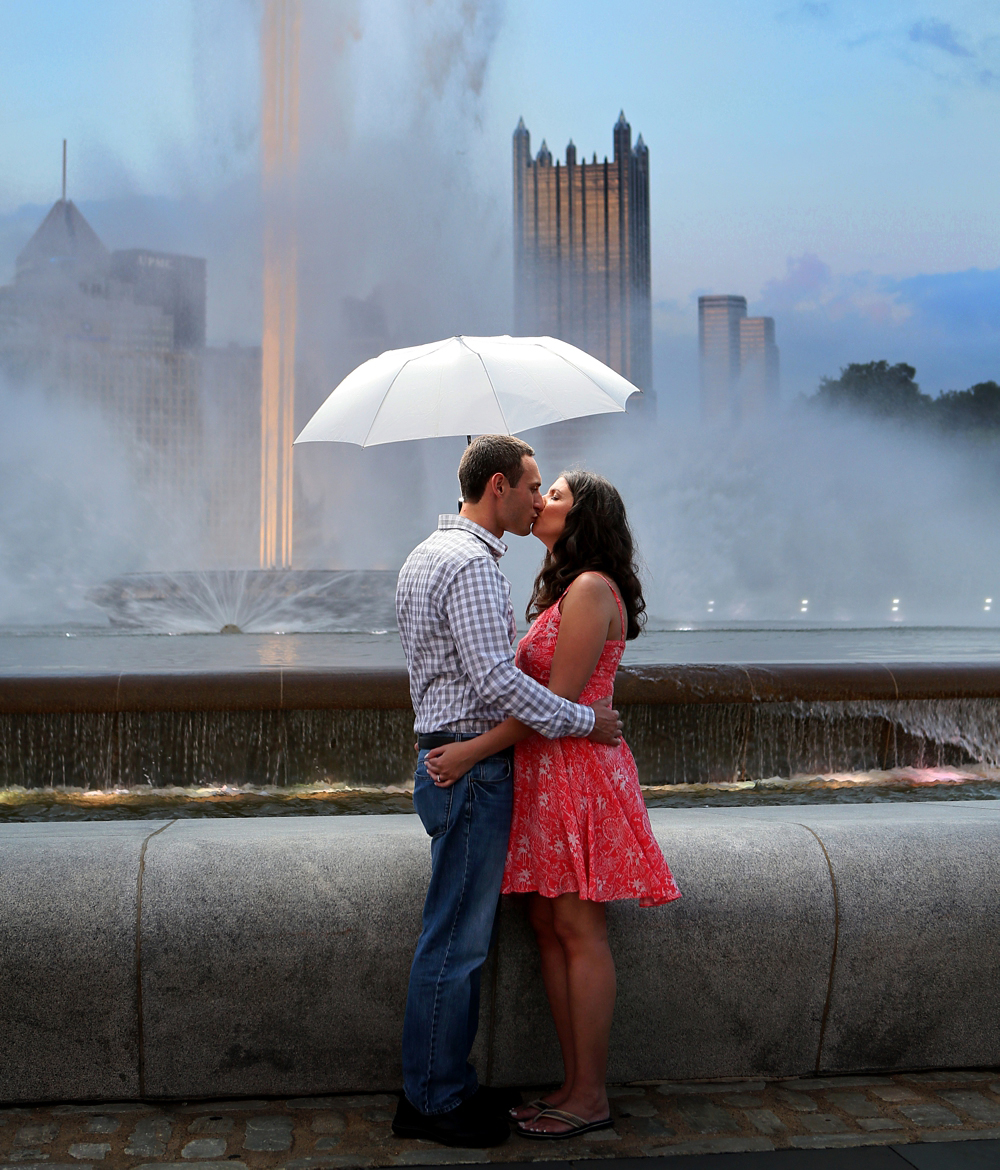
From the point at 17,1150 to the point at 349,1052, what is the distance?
78cm

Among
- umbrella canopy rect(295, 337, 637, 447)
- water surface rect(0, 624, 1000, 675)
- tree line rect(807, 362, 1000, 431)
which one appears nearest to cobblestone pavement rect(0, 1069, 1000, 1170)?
umbrella canopy rect(295, 337, 637, 447)

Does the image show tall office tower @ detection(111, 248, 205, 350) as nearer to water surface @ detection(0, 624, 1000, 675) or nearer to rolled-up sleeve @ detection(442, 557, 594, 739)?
water surface @ detection(0, 624, 1000, 675)

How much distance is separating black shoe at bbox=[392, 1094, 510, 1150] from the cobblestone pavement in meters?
0.02

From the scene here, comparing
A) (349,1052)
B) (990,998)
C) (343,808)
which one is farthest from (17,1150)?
(343,808)

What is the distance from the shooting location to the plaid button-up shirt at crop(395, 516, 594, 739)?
7.67 ft

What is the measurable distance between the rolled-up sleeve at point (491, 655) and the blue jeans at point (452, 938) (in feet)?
0.65

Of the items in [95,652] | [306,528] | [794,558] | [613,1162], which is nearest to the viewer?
[613,1162]

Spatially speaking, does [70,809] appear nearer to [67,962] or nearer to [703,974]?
[67,962]

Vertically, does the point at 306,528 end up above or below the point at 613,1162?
above

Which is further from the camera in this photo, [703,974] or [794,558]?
[794,558]

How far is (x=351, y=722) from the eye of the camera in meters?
6.36

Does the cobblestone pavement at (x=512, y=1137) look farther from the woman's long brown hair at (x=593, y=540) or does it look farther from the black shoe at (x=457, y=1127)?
A: the woman's long brown hair at (x=593, y=540)

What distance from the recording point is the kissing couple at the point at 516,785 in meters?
2.40

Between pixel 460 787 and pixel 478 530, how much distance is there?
2.00ft
